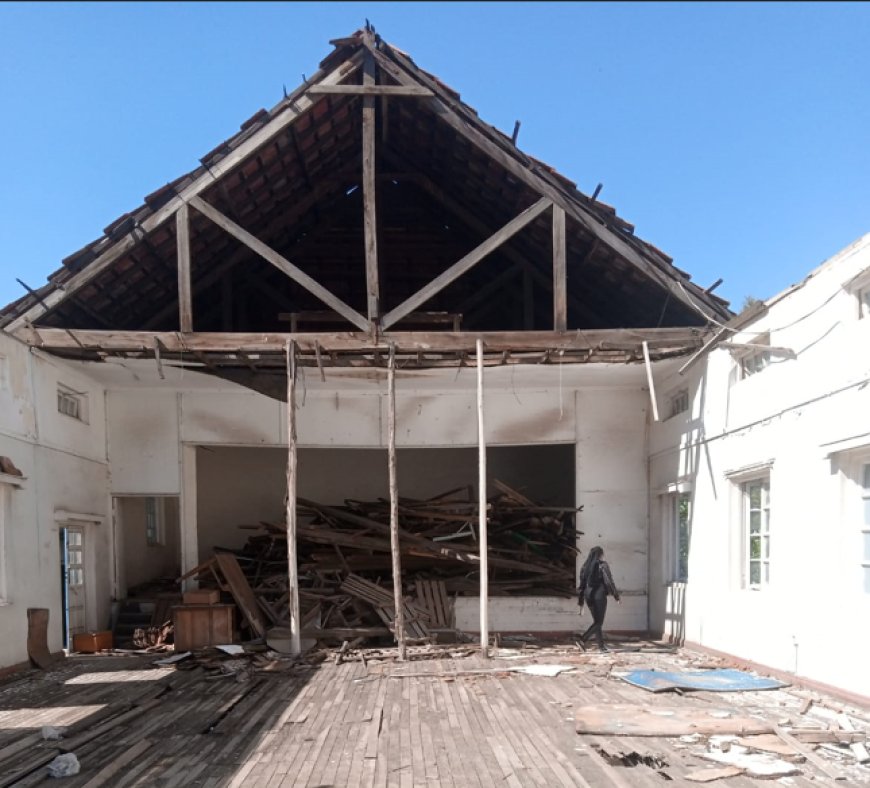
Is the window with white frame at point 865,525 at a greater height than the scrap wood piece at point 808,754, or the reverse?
the window with white frame at point 865,525

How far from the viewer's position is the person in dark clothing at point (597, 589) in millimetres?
10305

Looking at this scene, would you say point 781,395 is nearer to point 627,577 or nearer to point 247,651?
point 627,577

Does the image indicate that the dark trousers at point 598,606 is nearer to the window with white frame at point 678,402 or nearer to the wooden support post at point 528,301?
the window with white frame at point 678,402

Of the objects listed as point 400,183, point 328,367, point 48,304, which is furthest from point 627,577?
point 48,304

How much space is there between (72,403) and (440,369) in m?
5.92

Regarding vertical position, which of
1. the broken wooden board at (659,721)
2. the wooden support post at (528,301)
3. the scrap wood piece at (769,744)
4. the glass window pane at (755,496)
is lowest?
the broken wooden board at (659,721)

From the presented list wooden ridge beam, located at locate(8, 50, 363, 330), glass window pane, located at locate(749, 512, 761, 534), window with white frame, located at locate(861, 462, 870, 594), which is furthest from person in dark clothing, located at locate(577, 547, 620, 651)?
wooden ridge beam, located at locate(8, 50, 363, 330)

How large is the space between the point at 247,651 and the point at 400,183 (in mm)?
8419

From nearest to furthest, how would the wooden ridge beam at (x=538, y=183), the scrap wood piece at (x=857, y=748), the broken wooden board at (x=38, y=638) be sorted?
the scrap wood piece at (x=857, y=748), the broken wooden board at (x=38, y=638), the wooden ridge beam at (x=538, y=183)

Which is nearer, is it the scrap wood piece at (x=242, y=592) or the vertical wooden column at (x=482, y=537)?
the vertical wooden column at (x=482, y=537)

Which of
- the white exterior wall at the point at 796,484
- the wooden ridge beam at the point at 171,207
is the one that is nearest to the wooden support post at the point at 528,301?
the white exterior wall at the point at 796,484

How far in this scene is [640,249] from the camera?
9844 millimetres

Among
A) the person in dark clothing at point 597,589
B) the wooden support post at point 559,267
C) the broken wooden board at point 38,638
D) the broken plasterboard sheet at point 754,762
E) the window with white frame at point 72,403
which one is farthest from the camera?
the window with white frame at point 72,403

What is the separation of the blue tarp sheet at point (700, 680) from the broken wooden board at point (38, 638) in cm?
768
